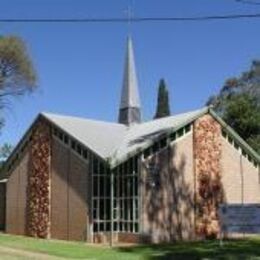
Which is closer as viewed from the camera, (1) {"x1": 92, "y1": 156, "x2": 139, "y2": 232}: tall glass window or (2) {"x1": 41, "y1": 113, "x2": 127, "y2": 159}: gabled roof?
(1) {"x1": 92, "y1": 156, "x2": 139, "y2": 232}: tall glass window

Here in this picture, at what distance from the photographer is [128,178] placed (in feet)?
113

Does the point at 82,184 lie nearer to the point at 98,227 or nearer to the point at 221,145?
the point at 98,227

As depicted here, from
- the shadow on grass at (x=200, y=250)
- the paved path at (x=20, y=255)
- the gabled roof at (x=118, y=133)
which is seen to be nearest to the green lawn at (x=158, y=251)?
the shadow on grass at (x=200, y=250)

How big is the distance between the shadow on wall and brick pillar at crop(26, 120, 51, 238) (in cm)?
646

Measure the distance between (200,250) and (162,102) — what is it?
3823 cm

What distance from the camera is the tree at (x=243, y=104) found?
169 feet

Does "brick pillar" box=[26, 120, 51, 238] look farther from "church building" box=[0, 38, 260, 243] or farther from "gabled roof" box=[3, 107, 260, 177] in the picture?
"gabled roof" box=[3, 107, 260, 177]

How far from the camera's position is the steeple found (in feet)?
148

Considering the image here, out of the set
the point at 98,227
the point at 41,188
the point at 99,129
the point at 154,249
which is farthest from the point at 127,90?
the point at 154,249

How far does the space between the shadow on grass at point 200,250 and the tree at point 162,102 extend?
32.0m

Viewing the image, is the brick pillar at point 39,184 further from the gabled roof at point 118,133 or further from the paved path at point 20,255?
the paved path at point 20,255

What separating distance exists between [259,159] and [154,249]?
11.4m

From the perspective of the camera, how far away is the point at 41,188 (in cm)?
3900

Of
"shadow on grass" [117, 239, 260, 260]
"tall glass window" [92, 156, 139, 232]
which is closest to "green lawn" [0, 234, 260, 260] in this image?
"shadow on grass" [117, 239, 260, 260]
